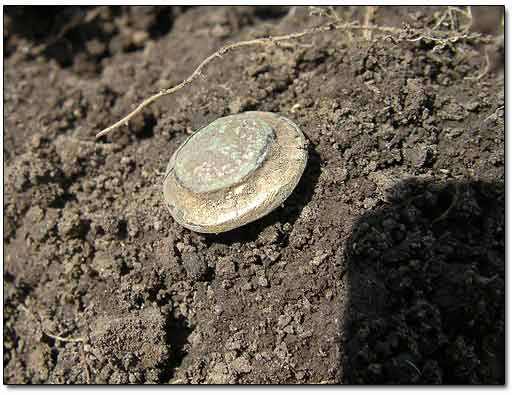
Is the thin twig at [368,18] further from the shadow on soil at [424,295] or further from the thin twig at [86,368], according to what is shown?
the thin twig at [86,368]

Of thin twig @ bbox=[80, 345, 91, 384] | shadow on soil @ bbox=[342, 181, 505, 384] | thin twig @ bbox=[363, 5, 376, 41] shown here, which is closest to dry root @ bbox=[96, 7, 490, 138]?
thin twig @ bbox=[363, 5, 376, 41]

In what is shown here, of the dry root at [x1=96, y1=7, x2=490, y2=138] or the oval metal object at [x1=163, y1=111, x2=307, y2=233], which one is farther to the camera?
the dry root at [x1=96, y1=7, x2=490, y2=138]

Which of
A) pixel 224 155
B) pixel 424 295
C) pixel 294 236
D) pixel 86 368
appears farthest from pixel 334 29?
pixel 86 368

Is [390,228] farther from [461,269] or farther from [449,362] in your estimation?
[449,362]

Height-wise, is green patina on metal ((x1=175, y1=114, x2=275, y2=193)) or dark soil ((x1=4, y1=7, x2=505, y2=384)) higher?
green patina on metal ((x1=175, y1=114, x2=275, y2=193))

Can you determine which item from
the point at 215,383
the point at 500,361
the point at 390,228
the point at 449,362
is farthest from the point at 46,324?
the point at 500,361

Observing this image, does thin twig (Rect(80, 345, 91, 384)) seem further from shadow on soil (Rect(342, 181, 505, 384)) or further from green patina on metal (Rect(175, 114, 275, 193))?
shadow on soil (Rect(342, 181, 505, 384))

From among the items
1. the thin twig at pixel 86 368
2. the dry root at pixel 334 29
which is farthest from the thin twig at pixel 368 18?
the thin twig at pixel 86 368
